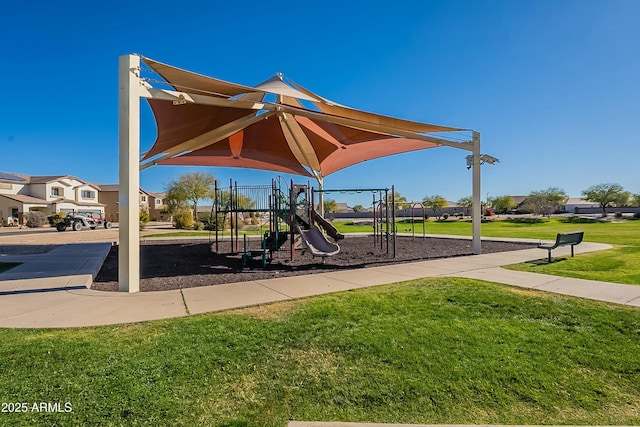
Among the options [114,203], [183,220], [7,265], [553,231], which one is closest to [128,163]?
[7,265]

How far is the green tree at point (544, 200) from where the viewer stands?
5225 cm

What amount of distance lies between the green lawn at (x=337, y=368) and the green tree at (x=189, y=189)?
44.5m

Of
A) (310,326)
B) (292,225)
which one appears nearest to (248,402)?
(310,326)

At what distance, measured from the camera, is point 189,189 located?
4656 cm

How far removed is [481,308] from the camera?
16.1ft

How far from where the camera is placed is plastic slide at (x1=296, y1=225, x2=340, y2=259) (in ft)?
30.3

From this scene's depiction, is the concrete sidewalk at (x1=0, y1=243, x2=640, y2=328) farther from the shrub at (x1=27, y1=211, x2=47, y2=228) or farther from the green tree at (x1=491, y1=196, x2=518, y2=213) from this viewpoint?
the green tree at (x1=491, y1=196, x2=518, y2=213)

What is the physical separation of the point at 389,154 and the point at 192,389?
49.2 feet

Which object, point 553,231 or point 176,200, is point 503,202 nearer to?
point 553,231

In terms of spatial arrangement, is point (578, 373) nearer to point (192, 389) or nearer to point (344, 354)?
point (344, 354)

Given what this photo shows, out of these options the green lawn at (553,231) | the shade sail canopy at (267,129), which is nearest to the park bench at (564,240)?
the shade sail canopy at (267,129)

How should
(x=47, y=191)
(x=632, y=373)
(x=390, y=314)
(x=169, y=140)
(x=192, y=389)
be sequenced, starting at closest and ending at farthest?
(x=192, y=389) → (x=632, y=373) → (x=390, y=314) → (x=169, y=140) → (x=47, y=191)

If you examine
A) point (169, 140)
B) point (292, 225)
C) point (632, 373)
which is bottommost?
point (632, 373)

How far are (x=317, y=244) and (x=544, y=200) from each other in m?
55.0
